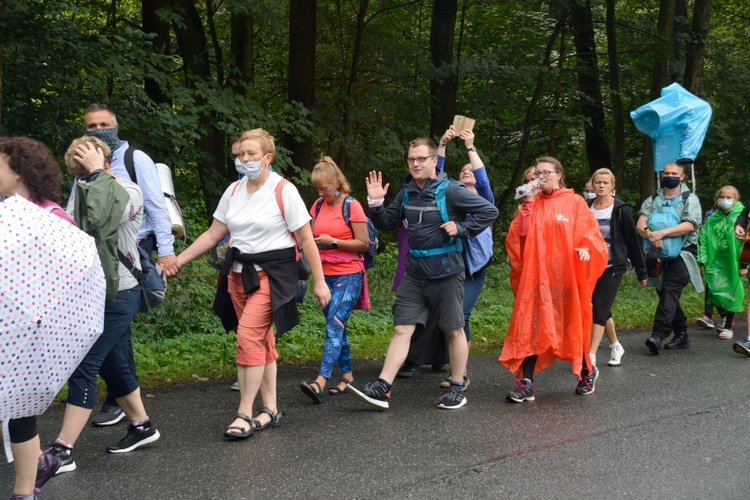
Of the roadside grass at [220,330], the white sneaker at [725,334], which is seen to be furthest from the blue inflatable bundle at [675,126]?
the roadside grass at [220,330]

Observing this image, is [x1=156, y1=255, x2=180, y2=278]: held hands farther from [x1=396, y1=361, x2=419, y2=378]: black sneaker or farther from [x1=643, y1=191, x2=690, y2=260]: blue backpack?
[x1=643, y1=191, x2=690, y2=260]: blue backpack

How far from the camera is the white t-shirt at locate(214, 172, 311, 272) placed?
18.7 ft

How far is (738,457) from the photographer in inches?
213

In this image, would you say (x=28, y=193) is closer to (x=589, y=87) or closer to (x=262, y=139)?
(x=262, y=139)

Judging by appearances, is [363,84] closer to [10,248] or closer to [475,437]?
[475,437]

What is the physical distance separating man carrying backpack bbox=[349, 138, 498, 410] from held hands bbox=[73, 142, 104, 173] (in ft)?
7.57

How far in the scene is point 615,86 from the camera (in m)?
20.0

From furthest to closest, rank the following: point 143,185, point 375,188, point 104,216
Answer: point 375,188 < point 143,185 < point 104,216

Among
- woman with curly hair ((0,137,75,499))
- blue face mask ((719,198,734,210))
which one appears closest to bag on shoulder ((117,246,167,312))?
woman with curly hair ((0,137,75,499))

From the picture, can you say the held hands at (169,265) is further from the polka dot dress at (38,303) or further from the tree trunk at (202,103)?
the tree trunk at (202,103)

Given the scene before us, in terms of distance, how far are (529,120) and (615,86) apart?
2239 mm

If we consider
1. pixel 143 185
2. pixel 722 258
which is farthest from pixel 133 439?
pixel 722 258

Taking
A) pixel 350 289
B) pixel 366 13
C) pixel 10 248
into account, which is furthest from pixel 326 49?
pixel 10 248

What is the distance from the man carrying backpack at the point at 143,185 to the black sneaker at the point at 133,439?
68 cm
